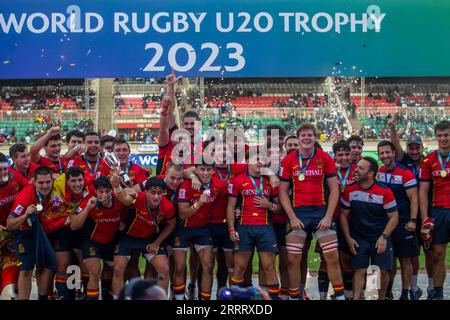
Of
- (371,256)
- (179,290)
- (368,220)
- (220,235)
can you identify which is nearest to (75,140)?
(220,235)

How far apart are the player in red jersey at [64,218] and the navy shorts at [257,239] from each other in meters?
1.68

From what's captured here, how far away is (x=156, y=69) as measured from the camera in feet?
40.7

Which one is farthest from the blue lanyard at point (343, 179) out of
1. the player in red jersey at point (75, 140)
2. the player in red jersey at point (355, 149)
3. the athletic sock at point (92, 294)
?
the player in red jersey at point (75, 140)

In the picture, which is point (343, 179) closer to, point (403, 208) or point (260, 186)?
point (403, 208)

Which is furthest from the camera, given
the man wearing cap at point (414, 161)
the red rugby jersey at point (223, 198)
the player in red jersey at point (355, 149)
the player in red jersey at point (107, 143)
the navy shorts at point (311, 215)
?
the player in red jersey at point (107, 143)

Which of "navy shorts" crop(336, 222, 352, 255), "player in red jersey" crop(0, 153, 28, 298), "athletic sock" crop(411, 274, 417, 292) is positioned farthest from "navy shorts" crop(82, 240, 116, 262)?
"athletic sock" crop(411, 274, 417, 292)

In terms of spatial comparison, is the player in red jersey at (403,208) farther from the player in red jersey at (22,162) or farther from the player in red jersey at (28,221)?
the player in red jersey at (22,162)

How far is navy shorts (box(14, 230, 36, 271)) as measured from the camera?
6.62m

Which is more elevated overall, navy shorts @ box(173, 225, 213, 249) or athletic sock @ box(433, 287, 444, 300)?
navy shorts @ box(173, 225, 213, 249)

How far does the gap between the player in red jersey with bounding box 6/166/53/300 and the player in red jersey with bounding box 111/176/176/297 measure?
2.52ft

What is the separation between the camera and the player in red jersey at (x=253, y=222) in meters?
6.69

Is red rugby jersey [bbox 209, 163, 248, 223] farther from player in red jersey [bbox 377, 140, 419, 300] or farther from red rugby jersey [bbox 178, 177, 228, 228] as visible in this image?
player in red jersey [bbox 377, 140, 419, 300]

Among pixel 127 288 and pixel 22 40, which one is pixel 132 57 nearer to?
pixel 22 40

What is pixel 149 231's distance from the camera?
6762 millimetres
